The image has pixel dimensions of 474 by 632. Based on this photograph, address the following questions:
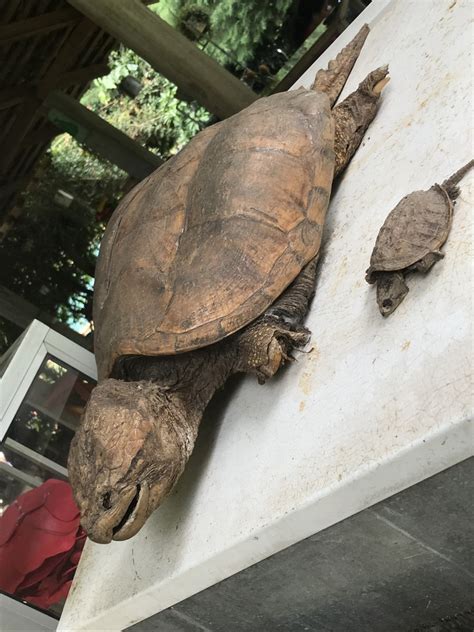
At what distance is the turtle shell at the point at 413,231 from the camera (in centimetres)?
162

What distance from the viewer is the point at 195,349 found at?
1985 millimetres

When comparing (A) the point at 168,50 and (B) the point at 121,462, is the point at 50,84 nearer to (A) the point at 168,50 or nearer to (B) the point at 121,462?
(A) the point at 168,50

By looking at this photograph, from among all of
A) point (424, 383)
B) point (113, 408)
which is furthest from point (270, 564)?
point (424, 383)

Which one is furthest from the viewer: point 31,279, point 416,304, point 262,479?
point 31,279

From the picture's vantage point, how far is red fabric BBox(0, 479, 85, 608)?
2.77m

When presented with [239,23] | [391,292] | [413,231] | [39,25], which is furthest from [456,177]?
[39,25]

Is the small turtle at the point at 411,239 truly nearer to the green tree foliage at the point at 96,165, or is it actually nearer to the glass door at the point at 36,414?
the glass door at the point at 36,414

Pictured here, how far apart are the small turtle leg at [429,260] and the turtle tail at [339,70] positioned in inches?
52.0

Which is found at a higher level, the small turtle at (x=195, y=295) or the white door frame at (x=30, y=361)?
the small turtle at (x=195, y=295)

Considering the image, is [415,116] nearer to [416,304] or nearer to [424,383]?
[416,304]

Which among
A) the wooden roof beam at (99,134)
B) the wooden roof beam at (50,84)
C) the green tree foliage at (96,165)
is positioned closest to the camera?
the green tree foliage at (96,165)

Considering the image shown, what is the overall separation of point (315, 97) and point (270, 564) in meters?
1.42

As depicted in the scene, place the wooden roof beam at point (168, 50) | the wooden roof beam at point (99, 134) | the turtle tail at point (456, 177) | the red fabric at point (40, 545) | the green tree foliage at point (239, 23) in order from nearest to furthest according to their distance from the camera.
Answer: the turtle tail at point (456, 177)
the red fabric at point (40, 545)
the wooden roof beam at point (168, 50)
the green tree foliage at point (239, 23)
the wooden roof beam at point (99, 134)

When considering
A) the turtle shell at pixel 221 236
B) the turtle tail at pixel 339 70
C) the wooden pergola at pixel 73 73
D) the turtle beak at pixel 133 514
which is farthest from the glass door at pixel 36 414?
the wooden pergola at pixel 73 73
